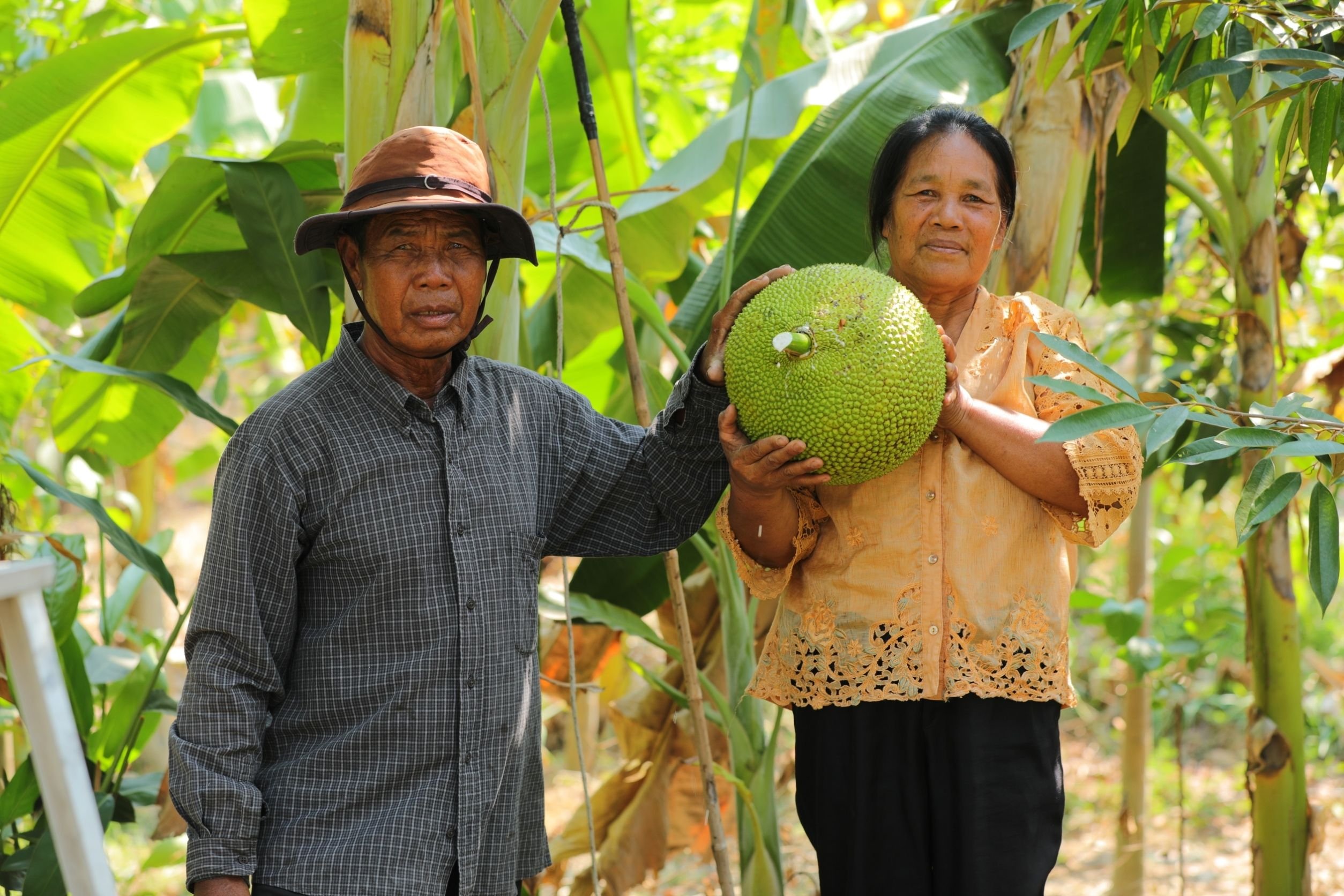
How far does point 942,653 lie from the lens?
56.3 inches

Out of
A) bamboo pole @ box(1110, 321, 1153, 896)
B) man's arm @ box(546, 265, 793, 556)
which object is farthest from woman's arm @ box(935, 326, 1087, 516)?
bamboo pole @ box(1110, 321, 1153, 896)

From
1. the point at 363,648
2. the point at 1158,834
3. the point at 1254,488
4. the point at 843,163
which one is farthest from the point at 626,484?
the point at 1158,834

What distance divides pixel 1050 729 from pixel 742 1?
341 centimetres

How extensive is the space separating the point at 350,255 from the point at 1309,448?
1150 millimetres

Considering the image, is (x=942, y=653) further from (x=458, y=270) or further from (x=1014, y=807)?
(x=458, y=270)

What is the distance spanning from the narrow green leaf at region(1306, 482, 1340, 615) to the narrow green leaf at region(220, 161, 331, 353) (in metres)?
1.57

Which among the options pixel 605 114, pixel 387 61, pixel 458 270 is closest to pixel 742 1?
pixel 605 114

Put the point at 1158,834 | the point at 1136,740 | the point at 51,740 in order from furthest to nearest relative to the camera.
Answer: the point at 1158,834
the point at 1136,740
the point at 51,740

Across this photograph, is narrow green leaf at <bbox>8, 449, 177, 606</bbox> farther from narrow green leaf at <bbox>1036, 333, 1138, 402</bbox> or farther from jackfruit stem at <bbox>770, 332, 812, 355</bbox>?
narrow green leaf at <bbox>1036, 333, 1138, 402</bbox>

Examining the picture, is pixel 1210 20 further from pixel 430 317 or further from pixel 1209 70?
pixel 430 317

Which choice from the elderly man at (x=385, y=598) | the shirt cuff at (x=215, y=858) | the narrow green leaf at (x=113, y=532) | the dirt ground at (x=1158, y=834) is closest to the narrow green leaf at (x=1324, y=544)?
the elderly man at (x=385, y=598)

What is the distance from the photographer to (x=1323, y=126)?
1459mm

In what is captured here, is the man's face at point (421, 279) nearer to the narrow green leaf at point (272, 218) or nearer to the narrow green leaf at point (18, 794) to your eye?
the narrow green leaf at point (272, 218)

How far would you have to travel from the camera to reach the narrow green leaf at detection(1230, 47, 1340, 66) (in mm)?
1373
